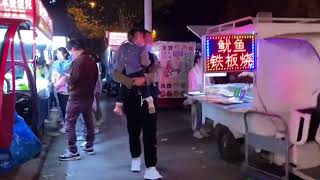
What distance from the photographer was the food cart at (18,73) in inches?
258

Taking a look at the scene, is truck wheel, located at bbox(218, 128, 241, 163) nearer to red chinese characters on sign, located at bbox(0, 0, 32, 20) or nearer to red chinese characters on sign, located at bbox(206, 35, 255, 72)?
red chinese characters on sign, located at bbox(206, 35, 255, 72)

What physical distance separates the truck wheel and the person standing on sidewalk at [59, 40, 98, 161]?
7.60ft

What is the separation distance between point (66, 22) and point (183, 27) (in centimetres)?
1342

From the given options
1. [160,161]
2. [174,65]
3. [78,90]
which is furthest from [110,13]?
[160,161]

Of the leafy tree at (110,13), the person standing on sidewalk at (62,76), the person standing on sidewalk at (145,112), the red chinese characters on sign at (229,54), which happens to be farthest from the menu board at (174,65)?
the leafy tree at (110,13)

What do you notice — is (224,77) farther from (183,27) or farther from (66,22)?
(66,22)

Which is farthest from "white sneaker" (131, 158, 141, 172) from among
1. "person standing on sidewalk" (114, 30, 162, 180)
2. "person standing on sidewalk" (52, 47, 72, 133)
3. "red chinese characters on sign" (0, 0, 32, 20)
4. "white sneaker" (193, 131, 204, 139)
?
"red chinese characters on sign" (0, 0, 32, 20)

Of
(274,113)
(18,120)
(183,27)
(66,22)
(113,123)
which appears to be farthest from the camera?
(66,22)

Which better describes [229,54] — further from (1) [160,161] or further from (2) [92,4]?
(2) [92,4]

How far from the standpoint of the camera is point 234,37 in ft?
28.5

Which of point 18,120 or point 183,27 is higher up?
point 183,27

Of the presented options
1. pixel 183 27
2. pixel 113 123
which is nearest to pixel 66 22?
pixel 183 27

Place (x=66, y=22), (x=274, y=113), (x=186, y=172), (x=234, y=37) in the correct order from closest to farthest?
(x=274, y=113) → (x=186, y=172) → (x=234, y=37) → (x=66, y=22)

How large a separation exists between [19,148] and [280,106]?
3.53 m
